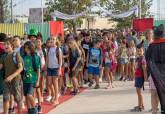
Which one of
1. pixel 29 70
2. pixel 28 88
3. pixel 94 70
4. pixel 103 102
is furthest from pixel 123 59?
pixel 28 88

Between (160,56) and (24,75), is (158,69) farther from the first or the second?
(24,75)

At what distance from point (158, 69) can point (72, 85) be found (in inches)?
255

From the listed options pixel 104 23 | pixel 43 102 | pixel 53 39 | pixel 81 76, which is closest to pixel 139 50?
pixel 53 39

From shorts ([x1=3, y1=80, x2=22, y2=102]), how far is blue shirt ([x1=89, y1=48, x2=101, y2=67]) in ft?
19.6

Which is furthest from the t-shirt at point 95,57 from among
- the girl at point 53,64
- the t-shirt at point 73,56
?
the girl at point 53,64

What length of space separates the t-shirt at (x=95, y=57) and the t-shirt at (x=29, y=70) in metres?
5.35

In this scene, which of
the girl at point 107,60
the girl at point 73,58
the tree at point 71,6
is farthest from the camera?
the tree at point 71,6

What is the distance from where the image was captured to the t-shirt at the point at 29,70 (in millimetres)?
9911

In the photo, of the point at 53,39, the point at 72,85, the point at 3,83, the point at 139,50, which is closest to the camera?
the point at 3,83

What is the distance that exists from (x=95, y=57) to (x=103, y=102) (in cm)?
310

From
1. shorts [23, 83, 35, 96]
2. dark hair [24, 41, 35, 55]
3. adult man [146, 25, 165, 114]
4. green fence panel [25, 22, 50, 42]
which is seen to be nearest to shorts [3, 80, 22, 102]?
shorts [23, 83, 35, 96]

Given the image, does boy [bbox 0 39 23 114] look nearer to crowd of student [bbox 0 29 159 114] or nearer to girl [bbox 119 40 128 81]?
crowd of student [bbox 0 29 159 114]

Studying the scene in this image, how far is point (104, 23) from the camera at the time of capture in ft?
341

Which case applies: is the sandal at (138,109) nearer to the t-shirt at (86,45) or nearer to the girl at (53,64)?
the girl at (53,64)
